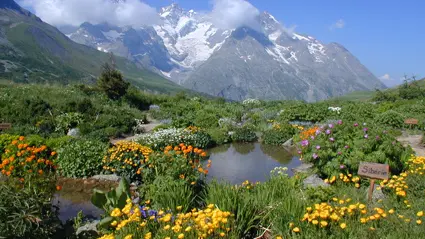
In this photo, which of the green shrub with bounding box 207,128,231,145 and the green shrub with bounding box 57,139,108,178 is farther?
the green shrub with bounding box 207,128,231,145

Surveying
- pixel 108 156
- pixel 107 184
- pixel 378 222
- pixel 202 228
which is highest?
pixel 378 222

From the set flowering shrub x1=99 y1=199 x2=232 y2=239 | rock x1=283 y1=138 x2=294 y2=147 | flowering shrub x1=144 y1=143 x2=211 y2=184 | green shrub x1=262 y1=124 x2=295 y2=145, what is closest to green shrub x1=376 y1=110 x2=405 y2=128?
green shrub x1=262 y1=124 x2=295 y2=145

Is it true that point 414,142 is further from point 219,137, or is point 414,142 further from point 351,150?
point 351,150

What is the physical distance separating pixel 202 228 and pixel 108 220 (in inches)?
73.0

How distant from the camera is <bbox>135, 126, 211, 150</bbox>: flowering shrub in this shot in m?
12.8

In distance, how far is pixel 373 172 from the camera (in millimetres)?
5848

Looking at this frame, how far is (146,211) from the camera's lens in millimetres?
5281

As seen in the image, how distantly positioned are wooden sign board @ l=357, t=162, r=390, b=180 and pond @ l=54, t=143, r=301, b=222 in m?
3.49

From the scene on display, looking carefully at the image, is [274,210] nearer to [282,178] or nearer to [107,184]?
[282,178]

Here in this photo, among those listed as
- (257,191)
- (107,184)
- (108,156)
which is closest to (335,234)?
(257,191)

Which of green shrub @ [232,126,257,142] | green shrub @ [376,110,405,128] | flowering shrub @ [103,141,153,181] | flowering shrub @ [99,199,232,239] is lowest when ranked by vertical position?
flowering shrub @ [103,141,153,181]

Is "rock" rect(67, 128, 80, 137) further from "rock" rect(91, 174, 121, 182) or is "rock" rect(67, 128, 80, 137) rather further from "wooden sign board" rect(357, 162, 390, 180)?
"wooden sign board" rect(357, 162, 390, 180)

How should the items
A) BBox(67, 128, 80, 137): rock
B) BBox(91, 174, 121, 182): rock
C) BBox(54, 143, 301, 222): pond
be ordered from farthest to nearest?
BBox(67, 128, 80, 137): rock
BBox(91, 174, 121, 182): rock
BBox(54, 143, 301, 222): pond

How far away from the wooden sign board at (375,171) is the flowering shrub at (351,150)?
177 centimetres
